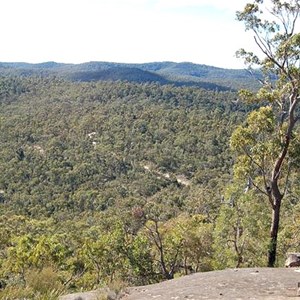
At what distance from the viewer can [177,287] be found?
7.95 m

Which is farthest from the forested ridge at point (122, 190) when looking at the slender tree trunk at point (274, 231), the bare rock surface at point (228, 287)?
the bare rock surface at point (228, 287)

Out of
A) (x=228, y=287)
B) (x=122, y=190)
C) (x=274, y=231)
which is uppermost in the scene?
(x=228, y=287)

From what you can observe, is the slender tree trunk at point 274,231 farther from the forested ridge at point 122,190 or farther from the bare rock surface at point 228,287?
the bare rock surface at point 228,287

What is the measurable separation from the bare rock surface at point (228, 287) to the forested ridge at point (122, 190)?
2016 millimetres

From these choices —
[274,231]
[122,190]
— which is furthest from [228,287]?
[122,190]

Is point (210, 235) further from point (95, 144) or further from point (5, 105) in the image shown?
point (5, 105)

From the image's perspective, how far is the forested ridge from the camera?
1588 cm

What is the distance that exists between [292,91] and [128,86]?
151075mm

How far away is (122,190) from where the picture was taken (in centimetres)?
8206

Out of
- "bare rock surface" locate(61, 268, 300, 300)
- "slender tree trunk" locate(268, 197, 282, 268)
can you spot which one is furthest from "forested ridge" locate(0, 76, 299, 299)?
"bare rock surface" locate(61, 268, 300, 300)

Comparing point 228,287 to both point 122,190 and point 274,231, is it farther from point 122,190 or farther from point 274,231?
point 122,190

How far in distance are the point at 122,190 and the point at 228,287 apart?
2948 inches

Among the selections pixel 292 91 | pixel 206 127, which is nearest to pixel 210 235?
pixel 292 91

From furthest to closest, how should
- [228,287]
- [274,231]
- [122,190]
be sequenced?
[122,190], [274,231], [228,287]
